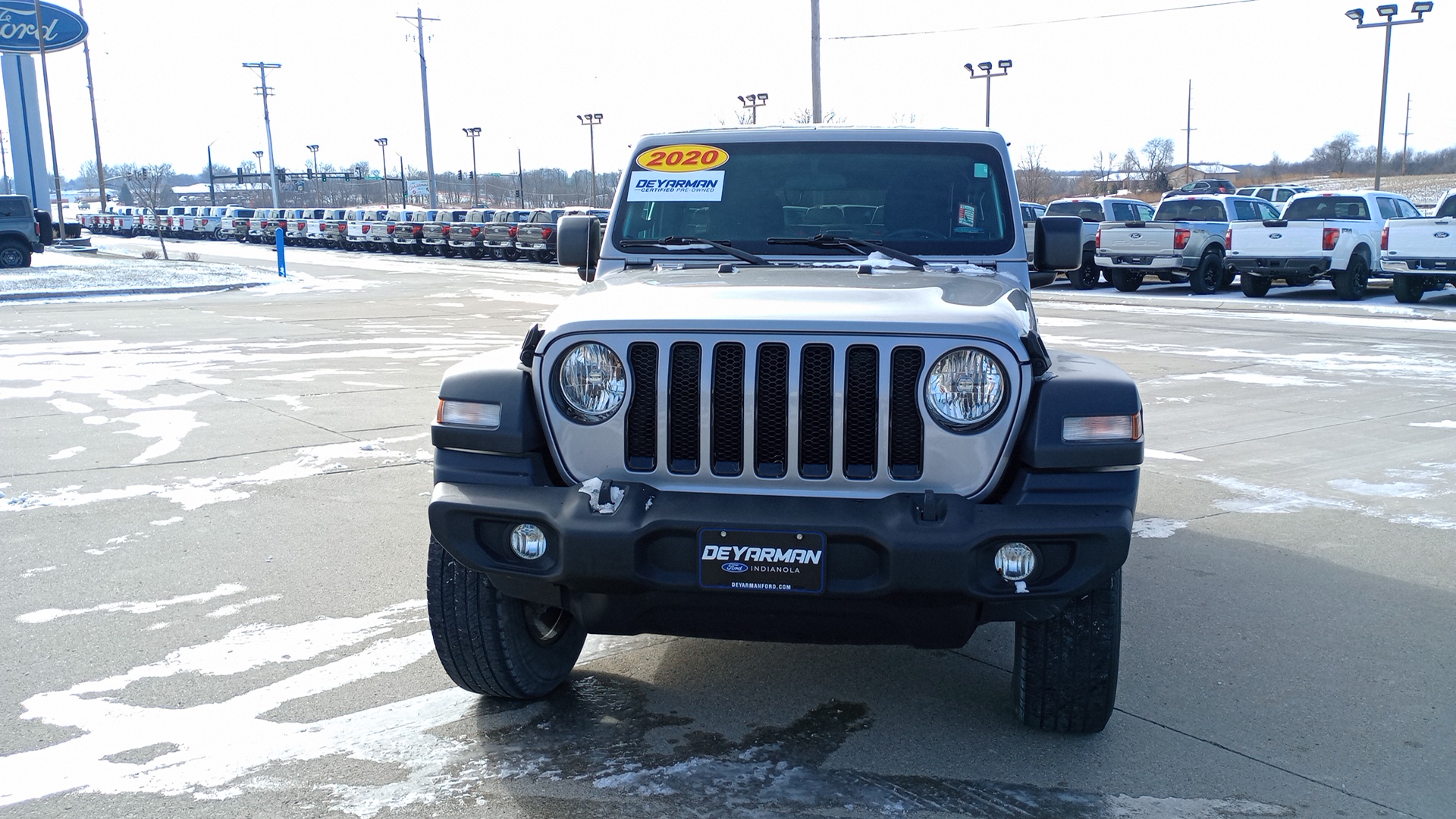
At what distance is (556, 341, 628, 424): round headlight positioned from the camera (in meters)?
3.41

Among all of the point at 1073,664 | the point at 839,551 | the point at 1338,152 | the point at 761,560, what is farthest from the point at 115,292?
the point at 1338,152

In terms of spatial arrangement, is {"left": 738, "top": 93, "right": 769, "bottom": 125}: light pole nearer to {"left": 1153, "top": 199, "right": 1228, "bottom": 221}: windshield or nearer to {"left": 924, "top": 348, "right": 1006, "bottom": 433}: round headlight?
{"left": 1153, "top": 199, "right": 1228, "bottom": 221}: windshield

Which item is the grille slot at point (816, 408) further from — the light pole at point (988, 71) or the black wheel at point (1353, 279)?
the light pole at point (988, 71)

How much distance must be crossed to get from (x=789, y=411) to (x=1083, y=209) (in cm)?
2363

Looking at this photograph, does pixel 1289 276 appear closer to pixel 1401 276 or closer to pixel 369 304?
pixel 1401 276

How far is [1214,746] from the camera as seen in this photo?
3.66m

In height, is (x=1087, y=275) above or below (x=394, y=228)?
below

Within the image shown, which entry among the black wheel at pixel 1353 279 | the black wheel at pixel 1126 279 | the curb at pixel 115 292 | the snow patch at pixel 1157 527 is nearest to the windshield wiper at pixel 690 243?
the snow patch at pixel 1157 527

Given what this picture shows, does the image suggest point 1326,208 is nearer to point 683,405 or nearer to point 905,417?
point 905,417

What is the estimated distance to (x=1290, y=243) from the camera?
66.4ft

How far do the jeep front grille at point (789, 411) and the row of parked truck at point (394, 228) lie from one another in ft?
73.6

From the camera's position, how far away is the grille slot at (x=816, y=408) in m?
3.29

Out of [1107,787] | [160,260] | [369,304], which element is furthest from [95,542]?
[160,260]

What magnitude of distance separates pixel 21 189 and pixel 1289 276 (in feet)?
130
